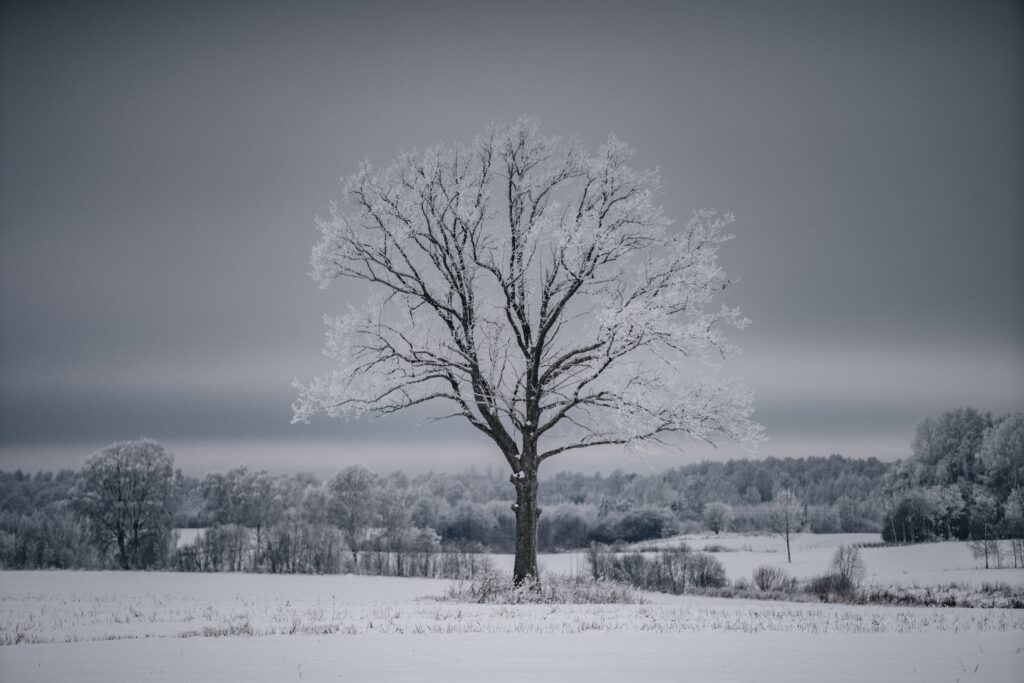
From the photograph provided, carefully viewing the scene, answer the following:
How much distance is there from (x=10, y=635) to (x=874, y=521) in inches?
5034

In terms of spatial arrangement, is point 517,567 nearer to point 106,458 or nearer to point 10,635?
point 10,635

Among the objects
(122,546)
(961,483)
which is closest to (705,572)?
(961,483)

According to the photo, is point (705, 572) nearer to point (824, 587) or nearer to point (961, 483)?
point (824, 587)

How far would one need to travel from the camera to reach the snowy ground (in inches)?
322

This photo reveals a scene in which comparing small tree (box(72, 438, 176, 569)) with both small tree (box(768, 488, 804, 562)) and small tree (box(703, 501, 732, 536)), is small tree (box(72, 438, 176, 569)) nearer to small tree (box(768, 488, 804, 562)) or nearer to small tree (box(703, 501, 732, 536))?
small tree (box(768, 488, 804, 562))

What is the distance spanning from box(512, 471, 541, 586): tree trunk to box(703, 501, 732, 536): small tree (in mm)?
111641

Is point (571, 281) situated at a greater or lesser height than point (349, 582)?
greater

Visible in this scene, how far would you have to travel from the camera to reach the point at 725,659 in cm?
901

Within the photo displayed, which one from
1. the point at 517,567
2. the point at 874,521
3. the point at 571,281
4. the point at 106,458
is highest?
the point at 571,281

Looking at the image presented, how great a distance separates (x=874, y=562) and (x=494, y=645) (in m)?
64.1

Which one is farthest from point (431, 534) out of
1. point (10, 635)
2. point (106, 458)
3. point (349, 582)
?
point (10, 635)

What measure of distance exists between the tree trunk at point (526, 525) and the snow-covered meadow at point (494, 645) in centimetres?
287

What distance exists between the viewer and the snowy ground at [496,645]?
8188 millimetres

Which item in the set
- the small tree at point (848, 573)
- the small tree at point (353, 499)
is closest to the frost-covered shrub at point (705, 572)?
the small tree at point (848, 573)
